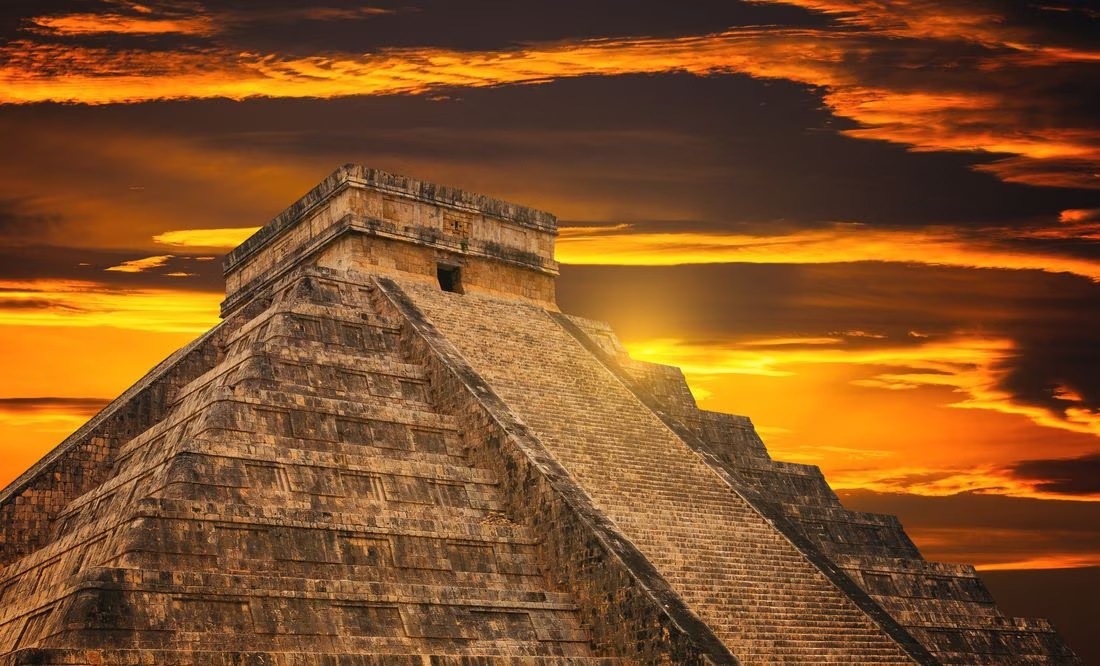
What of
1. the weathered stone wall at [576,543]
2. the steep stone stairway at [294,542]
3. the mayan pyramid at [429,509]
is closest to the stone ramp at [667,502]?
the mayan pyramid at [429,509]

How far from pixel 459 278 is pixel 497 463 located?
7.59 meters

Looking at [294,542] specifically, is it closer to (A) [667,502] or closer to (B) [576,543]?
(B) [576,543]

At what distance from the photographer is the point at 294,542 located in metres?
19.7

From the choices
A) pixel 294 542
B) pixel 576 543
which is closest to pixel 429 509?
pixel 576 543

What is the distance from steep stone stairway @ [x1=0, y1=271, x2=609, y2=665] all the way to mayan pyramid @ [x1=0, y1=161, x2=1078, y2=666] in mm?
41

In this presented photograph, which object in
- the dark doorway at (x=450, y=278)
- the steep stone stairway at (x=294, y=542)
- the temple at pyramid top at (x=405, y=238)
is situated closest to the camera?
the steep stone stairway at (x=294, y=542)

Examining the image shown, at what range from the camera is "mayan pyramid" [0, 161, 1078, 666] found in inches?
736

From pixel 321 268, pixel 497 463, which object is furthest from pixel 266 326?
pixel 497 463

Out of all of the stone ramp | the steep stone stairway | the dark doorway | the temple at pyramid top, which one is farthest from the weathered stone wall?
the dark doorway

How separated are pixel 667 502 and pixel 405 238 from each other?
8257mm

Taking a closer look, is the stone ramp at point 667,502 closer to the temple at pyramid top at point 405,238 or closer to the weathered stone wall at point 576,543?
the weathered stone wall at point 576,543

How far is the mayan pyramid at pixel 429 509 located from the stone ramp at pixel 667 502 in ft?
0.17

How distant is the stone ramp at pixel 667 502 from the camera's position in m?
21.7

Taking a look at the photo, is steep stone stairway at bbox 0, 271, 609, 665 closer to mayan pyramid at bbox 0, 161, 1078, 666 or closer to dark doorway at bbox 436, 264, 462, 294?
mayan pyramid at bbox 0, 161, 1078, 666
